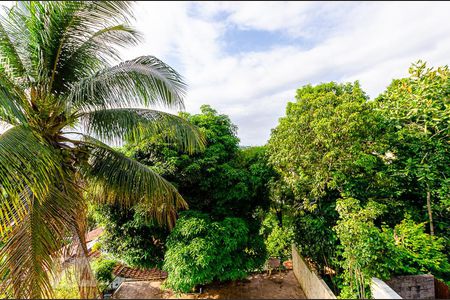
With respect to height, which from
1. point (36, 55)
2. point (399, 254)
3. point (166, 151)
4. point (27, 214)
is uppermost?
point (36, 55)

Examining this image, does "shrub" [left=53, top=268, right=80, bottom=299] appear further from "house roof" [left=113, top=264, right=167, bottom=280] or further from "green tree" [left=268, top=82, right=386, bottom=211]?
"green tree" [left=268, top=82, right=386, bottom=211]

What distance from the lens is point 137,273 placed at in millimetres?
7215

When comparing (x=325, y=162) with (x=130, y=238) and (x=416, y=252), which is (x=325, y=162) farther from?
(x=130, y=238)

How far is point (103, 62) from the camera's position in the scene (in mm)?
4484

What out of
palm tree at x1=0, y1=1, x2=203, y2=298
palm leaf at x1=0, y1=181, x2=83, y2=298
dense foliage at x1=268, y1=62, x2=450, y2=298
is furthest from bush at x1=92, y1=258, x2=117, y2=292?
dense foliage at x1=268, y1=62, x2=450, y2=298

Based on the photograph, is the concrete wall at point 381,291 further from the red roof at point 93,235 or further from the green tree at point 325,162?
the red roof at point 93,235

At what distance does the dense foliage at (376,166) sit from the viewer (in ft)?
18.7

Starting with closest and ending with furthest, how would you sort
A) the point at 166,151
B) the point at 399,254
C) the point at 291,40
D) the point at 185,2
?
the point at 185,2
the point at 291,40
the point at 399,254
the point at 166,151

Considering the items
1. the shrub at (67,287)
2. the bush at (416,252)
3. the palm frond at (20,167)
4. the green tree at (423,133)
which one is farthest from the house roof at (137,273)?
the green tree at (423,133)

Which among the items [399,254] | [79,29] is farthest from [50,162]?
[399,254]

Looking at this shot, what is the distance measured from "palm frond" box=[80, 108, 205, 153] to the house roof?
4.35 m

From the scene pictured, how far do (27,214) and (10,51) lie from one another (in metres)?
2.68

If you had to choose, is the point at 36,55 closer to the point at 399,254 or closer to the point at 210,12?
the point at 210,12

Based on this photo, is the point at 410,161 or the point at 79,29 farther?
the point at 410,161
